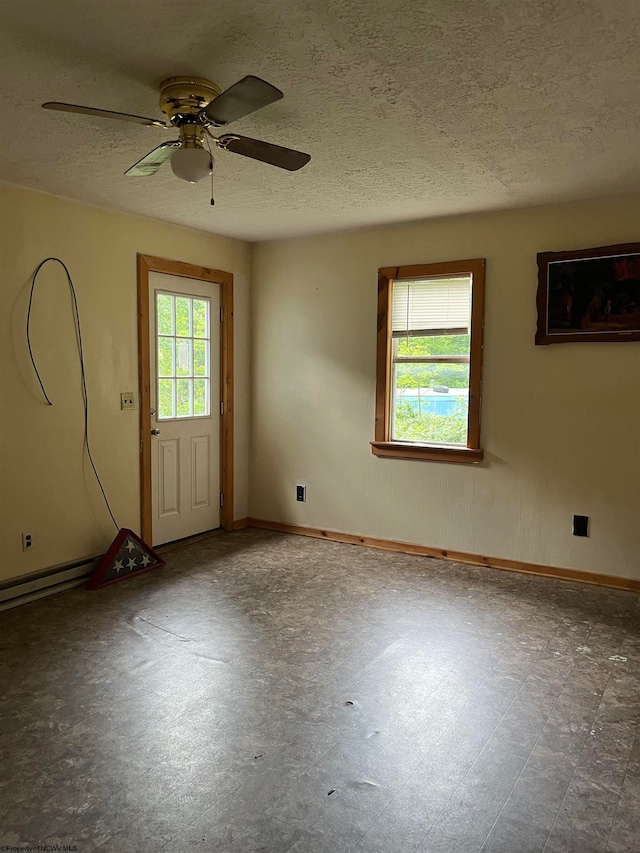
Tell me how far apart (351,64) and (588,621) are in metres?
2.95

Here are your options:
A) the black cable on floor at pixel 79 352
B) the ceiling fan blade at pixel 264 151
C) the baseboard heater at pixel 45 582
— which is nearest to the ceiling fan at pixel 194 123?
the ceiling fan blade at pixel 264 151

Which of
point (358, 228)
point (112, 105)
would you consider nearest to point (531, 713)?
point (112, 105)

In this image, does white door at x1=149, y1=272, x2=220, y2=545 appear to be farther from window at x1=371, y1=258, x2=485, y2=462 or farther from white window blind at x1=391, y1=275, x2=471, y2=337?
white window blind at x1=391, y1=275, x2=471, y2=337

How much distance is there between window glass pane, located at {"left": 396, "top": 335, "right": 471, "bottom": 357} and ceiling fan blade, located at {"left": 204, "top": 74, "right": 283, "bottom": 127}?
266cm

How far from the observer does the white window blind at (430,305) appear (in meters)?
4.44

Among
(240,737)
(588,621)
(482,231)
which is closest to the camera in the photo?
(240,737)

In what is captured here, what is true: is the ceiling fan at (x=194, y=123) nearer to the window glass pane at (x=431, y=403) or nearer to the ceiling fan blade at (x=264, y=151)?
the ceiling fan blade at (x=264, y=151)

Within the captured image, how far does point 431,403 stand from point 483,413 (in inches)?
16.2

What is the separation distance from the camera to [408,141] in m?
2.90

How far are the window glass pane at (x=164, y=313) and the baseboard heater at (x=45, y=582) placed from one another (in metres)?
1.68

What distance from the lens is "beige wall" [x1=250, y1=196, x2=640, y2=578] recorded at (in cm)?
394

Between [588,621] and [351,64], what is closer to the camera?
[351,64]

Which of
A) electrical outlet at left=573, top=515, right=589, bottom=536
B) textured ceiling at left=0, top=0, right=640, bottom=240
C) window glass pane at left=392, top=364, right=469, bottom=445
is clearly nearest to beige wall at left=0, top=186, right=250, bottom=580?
textured ceiling at left=0, top=0, right=640, bottom=240

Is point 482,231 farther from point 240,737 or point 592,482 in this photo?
point 240,737
